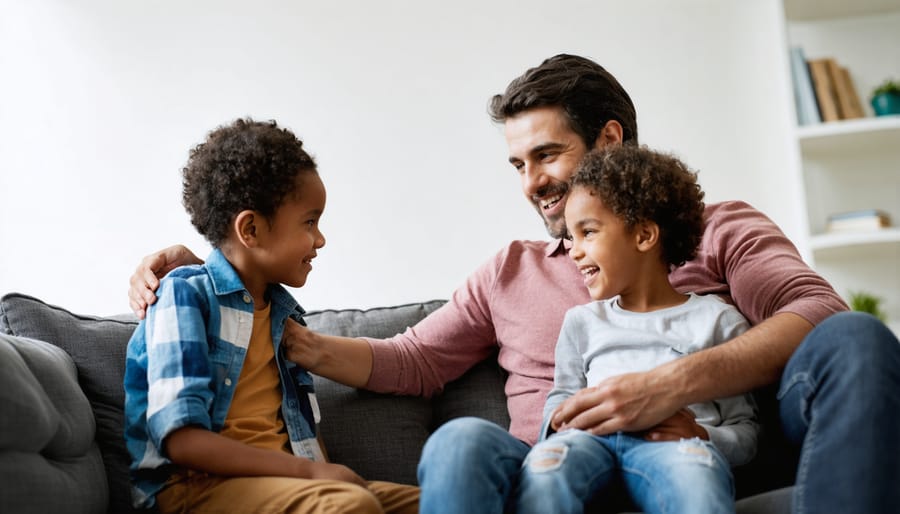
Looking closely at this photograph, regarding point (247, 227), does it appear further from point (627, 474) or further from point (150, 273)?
point (627, 474)

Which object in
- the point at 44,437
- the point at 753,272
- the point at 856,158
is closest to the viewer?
the point at 44,437

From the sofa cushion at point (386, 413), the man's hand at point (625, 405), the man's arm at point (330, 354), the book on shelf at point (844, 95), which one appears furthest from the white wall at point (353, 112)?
the man's hand at point (625, 405)

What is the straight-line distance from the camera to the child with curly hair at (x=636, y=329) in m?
1.41

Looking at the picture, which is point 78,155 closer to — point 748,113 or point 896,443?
point 748,113

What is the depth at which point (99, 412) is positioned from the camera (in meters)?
1.68

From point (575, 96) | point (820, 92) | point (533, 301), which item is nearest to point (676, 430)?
point (533, 301)

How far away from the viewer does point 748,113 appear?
3203 millimetres

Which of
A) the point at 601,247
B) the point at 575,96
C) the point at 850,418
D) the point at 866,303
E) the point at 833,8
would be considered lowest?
the point at 866,303

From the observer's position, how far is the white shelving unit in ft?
10.5

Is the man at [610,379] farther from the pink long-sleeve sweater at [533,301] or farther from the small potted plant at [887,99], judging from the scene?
the small potted plant at [887,99]

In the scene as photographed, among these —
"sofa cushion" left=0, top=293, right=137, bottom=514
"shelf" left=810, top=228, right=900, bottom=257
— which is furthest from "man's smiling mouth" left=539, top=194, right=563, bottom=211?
"shelf" left=810, top=228, right=900, bottom=257

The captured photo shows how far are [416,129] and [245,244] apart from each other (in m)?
1.59

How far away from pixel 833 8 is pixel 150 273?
2.58 m

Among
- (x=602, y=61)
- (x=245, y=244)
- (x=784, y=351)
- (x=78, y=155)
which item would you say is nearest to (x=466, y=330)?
(x=245, y=244)
